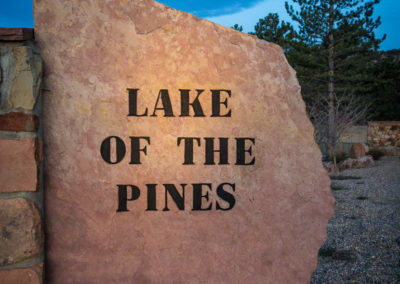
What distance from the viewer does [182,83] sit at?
170cm

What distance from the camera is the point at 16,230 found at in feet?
4.82

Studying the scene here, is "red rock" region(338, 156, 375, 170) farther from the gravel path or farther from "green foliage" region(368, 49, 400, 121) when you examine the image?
"green foliage" region(368, 49, 400, 121)

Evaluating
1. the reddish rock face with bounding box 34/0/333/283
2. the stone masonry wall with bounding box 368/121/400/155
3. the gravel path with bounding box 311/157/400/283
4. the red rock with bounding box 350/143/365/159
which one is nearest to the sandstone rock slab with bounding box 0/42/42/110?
the reddish rock face with bounding box 34/0/333/283

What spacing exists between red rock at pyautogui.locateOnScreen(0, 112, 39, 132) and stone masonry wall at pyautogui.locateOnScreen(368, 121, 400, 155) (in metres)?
17.7

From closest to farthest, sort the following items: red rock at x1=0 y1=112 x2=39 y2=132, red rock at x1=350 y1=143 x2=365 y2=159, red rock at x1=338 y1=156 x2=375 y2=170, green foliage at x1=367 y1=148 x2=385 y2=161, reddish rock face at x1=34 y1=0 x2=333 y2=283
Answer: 1. red rock at x1=0 y1=112 x2=39 y2=132
2. reddish rock face at x1=34 y1=0 x2=333 y2=283
3. red rock at x1=338 y1=156 x2=375 y2=170
4. red rock at x1=350 y1=143 x2=365 y2=159
5. green foliage at x1=367 y1=148 x2=385 y2=161

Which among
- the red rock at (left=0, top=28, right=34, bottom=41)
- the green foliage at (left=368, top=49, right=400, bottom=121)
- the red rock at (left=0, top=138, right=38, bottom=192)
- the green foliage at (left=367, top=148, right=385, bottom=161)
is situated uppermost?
the green foliage at (left=368, top=49, right=400, bottom=121)

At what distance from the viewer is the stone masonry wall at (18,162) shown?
147 centimetres

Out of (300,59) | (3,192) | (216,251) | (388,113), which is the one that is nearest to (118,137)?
(3,192)

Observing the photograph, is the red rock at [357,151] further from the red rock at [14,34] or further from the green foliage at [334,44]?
the red rock at [14,34]

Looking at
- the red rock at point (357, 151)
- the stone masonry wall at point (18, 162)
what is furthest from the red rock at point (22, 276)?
the red rock at point (357, 151)

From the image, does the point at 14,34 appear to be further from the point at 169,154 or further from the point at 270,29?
the point at 270,29

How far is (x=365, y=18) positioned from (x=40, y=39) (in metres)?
15.3

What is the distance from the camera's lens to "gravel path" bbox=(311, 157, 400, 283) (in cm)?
289

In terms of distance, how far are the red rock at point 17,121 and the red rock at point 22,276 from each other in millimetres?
684
